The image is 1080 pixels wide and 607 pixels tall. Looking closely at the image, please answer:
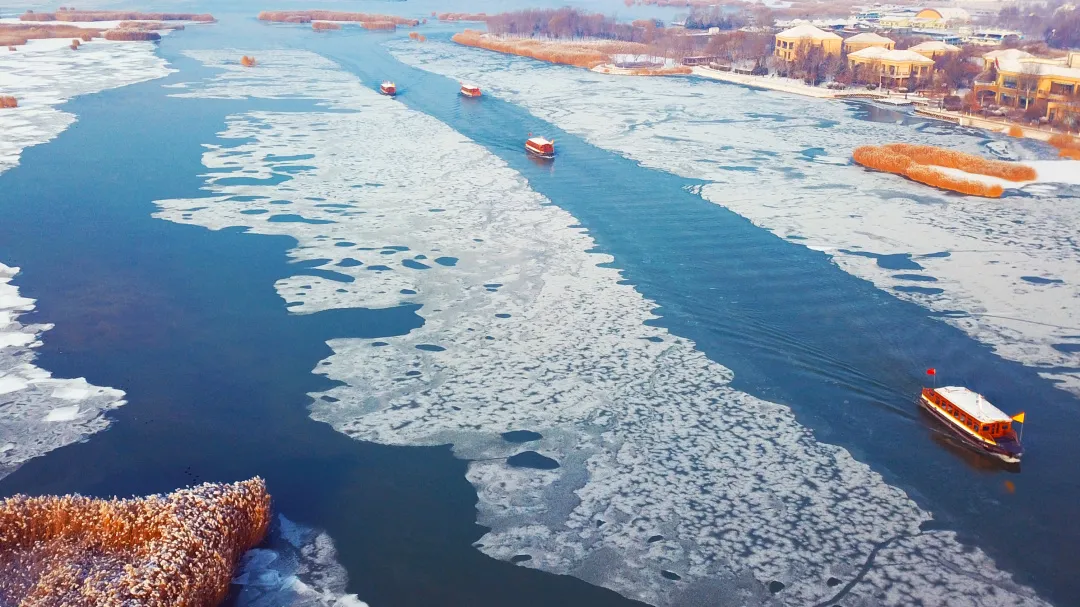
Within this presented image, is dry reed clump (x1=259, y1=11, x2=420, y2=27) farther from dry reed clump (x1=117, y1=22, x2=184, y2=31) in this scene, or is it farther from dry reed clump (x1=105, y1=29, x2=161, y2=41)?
dry reed clump (x1=105, y1=29, x2=161, y2=41)

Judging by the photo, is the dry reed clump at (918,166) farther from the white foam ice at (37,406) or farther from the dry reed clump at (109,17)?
the dry reed clump at (109,17)

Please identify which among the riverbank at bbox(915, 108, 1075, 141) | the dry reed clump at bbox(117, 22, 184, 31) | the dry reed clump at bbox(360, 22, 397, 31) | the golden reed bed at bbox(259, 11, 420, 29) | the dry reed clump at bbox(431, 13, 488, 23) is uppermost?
the dry reed clump at bbox(431, 13, 488, 23)

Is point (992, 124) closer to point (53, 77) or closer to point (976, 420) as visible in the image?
point (976, 420)

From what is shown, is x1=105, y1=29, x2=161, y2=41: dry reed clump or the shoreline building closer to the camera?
the shoreline building

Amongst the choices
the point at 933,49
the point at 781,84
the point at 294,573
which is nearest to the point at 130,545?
the point at 294,573

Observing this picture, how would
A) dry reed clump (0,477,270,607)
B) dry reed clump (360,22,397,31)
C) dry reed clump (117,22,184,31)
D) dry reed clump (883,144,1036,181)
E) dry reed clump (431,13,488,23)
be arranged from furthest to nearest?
1. dry reed clump (431,13,488,23)
2. dry reed clump (360,22,397,31)
3. dry reed clump (117,22,184,31)
4. dry reed clump (883,144,1036,181)
5. dry reed clump (0,477,270,607)

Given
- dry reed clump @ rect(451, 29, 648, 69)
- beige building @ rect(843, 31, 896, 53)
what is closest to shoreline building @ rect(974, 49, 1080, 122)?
beige building @ rect(843, 31, 896, 53)
